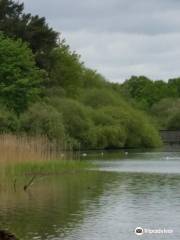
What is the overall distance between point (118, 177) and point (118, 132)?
39.9 metres

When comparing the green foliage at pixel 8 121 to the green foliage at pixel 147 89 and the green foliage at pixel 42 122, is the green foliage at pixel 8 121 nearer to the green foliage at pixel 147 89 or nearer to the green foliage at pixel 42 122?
the green foliage at pixel 42 122

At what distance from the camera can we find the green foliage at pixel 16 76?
5659 centimetres

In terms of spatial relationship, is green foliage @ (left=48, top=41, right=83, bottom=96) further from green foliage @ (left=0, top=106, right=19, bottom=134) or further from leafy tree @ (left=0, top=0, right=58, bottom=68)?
green foliage @ (left=0, top=106, right=19, bottom=134)

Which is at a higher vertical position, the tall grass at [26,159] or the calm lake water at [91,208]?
the tall grass at [26,159]

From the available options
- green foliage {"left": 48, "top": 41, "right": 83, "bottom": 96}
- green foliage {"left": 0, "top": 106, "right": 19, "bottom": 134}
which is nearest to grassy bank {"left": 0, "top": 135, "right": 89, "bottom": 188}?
green foliage {"left": 0, "top": 106, "right": 19, "bottom": 134}

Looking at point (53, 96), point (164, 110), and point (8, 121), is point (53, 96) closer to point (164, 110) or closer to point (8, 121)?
point (8, 121)

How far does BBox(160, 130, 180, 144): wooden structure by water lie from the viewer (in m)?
97.9

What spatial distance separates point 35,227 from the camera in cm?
1909

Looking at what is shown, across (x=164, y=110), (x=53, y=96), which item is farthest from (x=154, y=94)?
(x=53, y=96)

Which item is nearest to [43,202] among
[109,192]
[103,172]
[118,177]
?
[109,192]

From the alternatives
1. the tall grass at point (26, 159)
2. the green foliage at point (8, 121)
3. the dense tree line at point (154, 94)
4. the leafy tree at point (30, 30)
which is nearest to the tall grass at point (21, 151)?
the tall grass at point (26, 159)

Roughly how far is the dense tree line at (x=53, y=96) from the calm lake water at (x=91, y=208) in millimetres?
18030

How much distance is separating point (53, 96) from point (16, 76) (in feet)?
40.0

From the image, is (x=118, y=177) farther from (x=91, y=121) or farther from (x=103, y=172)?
(x=91, y=121)
